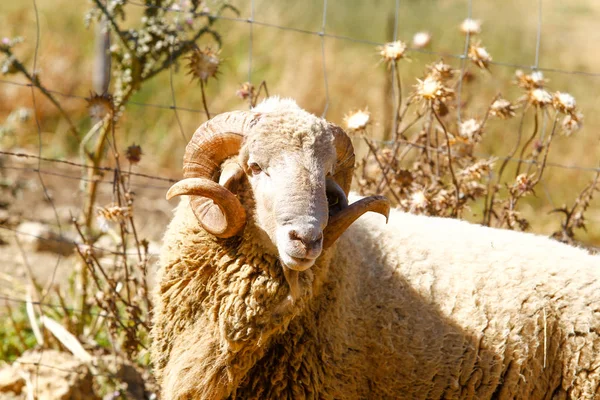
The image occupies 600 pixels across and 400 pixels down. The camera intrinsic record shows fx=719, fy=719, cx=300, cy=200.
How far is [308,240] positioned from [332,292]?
2.15 feet

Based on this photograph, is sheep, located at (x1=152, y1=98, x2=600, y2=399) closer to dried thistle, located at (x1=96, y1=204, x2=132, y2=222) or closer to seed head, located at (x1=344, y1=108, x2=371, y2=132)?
dried thistle, located at (x1=96, y1=204, x2=132, y2=222)

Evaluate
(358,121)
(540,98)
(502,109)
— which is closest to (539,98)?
(540,98)

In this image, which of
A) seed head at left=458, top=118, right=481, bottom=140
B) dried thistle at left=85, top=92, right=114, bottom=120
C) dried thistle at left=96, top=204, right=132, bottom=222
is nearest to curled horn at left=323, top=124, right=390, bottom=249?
dried thistle at left=96, top=204, right=132, bottom=222

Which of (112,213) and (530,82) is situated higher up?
(530,82)

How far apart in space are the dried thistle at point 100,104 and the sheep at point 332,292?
0.84m

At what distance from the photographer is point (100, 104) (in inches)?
150

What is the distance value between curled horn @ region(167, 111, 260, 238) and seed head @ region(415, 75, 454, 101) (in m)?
1.25

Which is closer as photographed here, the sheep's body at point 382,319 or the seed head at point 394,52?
the sheep's body at point 382,319

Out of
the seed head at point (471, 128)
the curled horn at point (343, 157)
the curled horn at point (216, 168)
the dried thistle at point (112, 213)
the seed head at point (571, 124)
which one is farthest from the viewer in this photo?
the seed head at point (471, 128)

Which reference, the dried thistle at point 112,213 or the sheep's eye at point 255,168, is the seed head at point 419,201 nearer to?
the sheep's eye at point 255,168

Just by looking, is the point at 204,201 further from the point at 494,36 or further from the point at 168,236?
the point at 494,36

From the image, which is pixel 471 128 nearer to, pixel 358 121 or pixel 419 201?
pixel 419 201

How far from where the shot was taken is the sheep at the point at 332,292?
2.94 metres

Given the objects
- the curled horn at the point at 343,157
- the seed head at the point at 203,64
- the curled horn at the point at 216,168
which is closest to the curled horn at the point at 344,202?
the curled horn at the point at 343,157
